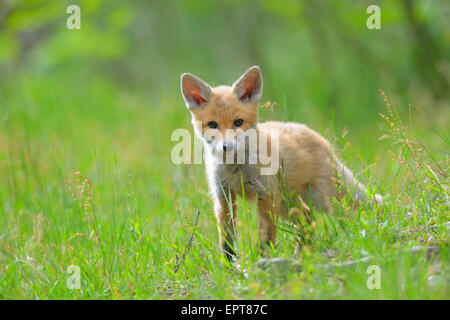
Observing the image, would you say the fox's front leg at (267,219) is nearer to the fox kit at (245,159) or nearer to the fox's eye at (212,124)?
the fox kit at (245,159)

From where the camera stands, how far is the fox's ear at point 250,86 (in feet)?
14.3

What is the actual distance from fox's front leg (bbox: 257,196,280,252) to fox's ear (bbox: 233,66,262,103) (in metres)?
0.96

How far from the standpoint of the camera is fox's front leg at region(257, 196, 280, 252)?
3.86 m

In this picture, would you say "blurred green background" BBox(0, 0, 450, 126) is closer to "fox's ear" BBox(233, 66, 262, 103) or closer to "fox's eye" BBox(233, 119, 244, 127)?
"fox's ear" BBox(233, 66, 262, 103)

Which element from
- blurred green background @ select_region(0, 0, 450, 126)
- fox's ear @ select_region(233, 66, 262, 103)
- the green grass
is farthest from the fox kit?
blurred green background @ select_region(0, 0, 450, 126)

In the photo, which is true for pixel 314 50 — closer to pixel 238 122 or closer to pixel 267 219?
pixel 238 122

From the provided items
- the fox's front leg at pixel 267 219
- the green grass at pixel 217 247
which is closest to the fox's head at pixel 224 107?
the fox's front leg at pixel 267 219

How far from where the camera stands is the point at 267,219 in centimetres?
406

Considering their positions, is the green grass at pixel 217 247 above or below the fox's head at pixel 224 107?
below

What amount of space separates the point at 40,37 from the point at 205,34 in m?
6.04

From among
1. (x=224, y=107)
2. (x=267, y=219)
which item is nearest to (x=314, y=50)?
(x=224, y=107)

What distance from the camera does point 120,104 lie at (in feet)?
38.8

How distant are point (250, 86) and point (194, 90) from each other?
1.76 ft
